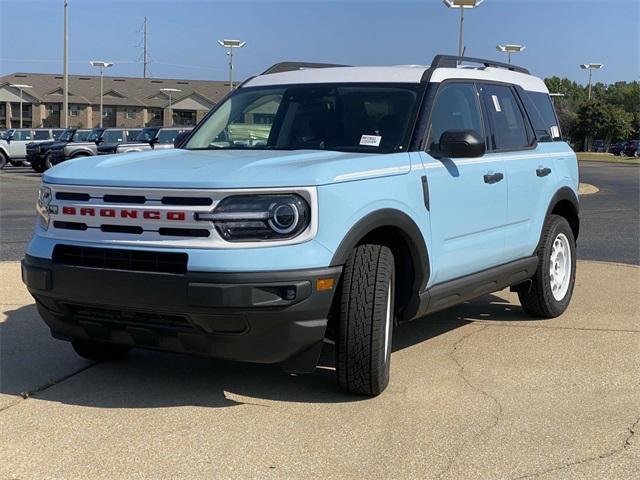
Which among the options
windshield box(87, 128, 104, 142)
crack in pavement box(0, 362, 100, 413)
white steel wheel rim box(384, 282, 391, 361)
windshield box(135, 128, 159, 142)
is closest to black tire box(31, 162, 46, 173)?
windshield box(87, 128, 104, 142)

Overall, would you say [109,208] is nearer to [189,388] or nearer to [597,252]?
[189,388]

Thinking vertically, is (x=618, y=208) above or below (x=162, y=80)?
below

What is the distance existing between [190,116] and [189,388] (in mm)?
77823

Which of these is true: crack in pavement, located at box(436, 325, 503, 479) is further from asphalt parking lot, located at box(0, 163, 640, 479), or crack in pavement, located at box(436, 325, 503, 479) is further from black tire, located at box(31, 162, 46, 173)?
black tire, located at box(31, 162, 46, 173)

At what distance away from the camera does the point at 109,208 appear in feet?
13.2

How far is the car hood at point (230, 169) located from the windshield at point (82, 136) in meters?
27.4

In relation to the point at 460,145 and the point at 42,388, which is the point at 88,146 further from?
the point at 460,145

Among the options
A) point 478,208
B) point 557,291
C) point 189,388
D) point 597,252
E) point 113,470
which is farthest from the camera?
point 597,252

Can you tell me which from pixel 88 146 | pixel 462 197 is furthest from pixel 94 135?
pixel 462 197

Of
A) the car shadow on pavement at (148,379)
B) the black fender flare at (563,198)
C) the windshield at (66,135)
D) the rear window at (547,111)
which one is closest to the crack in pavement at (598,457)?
the car shadow on pavement at (148,379)

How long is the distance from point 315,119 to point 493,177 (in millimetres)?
1313

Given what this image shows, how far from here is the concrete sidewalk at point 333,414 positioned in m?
3.62

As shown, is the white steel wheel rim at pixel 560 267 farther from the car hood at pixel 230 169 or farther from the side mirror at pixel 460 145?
the car hood at pixel 230 169

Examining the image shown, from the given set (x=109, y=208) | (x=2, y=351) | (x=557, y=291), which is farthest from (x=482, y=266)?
(x=2, y=351)
